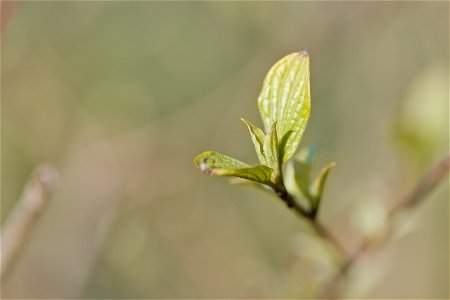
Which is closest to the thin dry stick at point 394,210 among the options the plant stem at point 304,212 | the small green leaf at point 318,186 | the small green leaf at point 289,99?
the plant stem at point 304,212

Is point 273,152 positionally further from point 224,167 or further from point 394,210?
point 394,210

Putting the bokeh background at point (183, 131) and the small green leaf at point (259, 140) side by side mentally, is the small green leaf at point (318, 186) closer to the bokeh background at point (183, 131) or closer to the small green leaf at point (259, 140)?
the small green leaf at point (259, 140)

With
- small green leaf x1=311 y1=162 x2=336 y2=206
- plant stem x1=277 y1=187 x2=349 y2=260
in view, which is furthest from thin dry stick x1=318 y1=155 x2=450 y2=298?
small green leaf x1=311 y1=162 x2=336 y2=206

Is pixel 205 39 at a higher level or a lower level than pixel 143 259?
higher

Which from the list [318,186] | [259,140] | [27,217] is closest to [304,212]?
[318,186]

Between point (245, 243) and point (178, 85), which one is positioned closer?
point (245, 243)

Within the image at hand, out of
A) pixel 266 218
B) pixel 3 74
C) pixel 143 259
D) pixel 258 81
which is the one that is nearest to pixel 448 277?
pixel 266 218

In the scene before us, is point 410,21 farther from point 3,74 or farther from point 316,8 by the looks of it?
point 3,74
